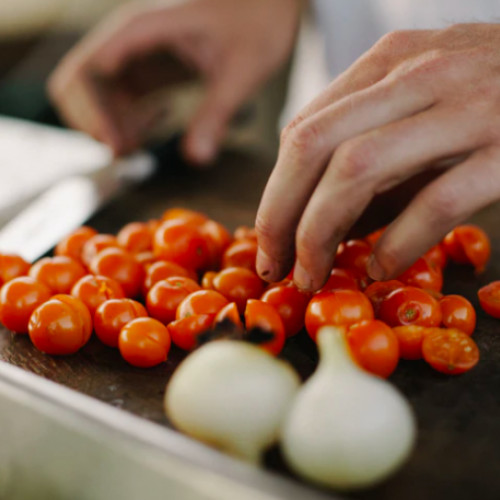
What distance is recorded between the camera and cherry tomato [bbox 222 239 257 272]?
32.6 inches

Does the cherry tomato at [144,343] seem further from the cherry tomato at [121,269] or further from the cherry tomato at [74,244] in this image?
the cherry tomato at [74,244]

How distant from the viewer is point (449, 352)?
623mm

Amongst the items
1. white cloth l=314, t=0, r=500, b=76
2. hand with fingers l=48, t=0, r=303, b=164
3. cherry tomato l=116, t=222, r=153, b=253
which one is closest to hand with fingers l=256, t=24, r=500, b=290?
cherry tomato l=116, t=222, r=153, b=253

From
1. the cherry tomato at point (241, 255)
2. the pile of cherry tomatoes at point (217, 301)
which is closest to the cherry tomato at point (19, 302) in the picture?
the pile of cherry tomatoes at point (217, 301)

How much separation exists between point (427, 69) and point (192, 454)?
1.47 ft

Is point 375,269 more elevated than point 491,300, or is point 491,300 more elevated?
point 375,269

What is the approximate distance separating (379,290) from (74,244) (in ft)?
1.63

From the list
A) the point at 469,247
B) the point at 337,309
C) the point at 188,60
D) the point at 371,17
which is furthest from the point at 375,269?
the point at 188,60

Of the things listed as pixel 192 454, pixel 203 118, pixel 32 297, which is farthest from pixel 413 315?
pixel 203 118

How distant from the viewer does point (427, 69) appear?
62 centimetres

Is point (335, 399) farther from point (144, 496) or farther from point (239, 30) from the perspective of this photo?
point (239, 30)

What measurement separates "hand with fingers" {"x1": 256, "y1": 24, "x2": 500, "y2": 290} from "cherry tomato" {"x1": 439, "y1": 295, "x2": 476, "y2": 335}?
116 mm

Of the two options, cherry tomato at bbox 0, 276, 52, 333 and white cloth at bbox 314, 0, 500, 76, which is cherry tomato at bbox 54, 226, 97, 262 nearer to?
cherry tomato at bbox 0, 276, 52, 333

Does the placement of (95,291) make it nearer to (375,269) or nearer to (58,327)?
(58,327)
